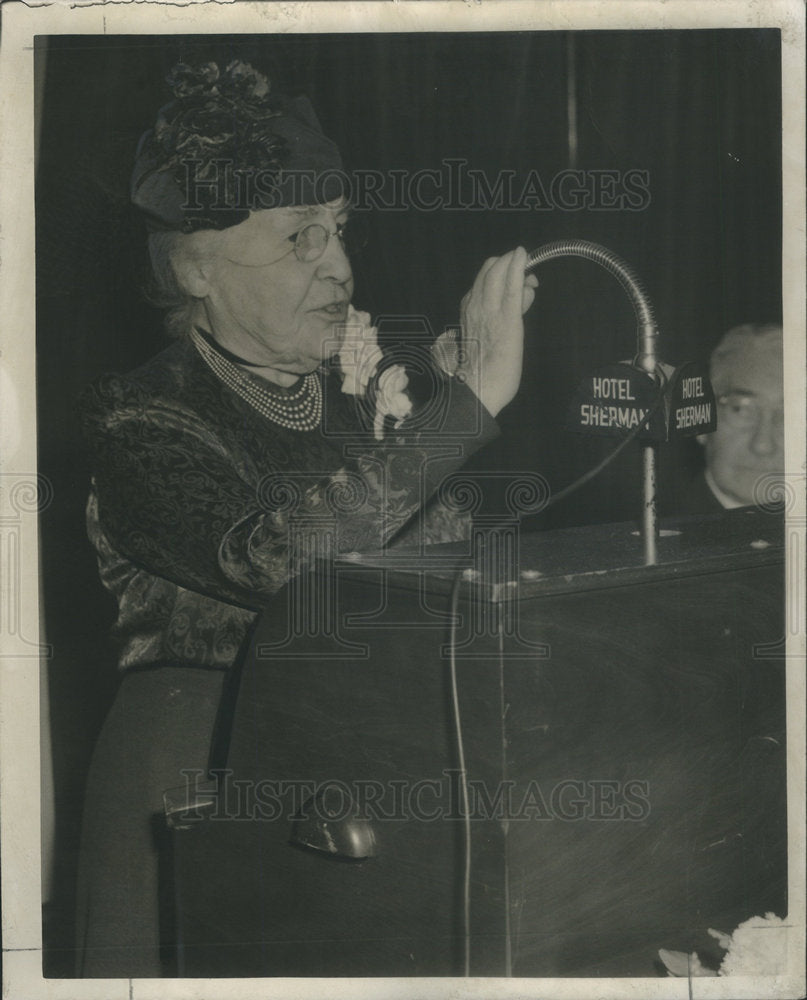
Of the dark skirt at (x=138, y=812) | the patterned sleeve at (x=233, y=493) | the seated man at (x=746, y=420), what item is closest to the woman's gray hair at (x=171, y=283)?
the patterned sleeve at (x=233, y=493)

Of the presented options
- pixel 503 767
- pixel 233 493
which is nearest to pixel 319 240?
pixel 233 493

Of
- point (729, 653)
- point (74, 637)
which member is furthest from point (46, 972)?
point (729, 653)

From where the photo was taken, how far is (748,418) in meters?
2.12

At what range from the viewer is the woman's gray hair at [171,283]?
2055 millimetres

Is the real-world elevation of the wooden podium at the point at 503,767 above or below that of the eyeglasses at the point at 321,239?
below

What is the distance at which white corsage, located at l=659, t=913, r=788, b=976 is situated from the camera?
205 cm

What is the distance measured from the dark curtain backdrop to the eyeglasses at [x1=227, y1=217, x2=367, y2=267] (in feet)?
0.09

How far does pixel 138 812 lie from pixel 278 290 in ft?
3.15

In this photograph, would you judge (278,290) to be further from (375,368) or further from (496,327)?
(496,327)

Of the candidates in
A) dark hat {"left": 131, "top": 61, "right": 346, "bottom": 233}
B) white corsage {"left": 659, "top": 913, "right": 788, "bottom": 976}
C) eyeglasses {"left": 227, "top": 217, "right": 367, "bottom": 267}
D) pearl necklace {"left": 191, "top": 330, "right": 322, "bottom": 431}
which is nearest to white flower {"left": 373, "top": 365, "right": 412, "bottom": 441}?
Result: pearl necklace {"left": 191, "top": 330, "right": 322, "bottom": 431}

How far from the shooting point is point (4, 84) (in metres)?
2.08

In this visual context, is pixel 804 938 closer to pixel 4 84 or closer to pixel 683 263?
pixel 683 263

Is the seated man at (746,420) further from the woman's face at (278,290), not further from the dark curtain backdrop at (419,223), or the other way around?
the woman's face at (278,290)

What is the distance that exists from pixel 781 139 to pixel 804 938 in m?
1.46
